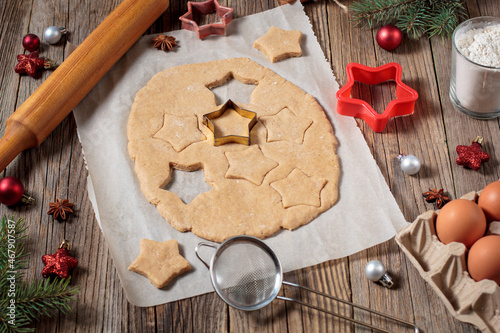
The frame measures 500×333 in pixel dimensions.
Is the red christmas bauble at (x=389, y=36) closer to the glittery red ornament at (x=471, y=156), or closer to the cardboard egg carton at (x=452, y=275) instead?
the glittery red ornament at (x=471, y=156)

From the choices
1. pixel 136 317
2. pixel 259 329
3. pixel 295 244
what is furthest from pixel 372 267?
pixel 136 317

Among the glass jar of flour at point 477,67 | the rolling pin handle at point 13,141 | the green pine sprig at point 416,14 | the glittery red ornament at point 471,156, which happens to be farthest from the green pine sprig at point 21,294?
the green pine sprig at point 416,14

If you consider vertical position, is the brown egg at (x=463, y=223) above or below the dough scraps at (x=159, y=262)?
above

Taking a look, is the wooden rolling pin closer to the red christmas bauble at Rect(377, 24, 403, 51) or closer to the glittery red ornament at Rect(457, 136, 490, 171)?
the red christmas bauble at Rect(377, 24, 403, 51)

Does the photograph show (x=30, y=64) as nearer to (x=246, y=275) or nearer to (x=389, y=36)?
(x=246, y=275)

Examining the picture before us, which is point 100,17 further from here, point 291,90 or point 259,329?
point 259,329

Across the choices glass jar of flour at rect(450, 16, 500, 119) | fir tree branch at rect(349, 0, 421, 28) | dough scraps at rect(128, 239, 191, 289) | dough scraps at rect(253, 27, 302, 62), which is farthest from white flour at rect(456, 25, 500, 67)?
dough scraps at rect(128, 239, 191, 289)
